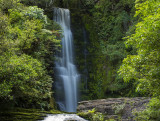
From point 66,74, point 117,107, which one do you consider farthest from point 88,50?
point 117,107

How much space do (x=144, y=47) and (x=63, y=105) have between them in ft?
40.7

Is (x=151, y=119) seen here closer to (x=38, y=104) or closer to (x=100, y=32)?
(x=38, y=104)

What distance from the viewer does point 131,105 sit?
1085 cm

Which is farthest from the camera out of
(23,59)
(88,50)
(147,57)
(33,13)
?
(88,50)

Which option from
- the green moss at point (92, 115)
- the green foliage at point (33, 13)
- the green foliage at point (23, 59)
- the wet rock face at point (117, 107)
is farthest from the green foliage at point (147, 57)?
the green foliage at point (33, 13)

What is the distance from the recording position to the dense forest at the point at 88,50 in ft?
23.9

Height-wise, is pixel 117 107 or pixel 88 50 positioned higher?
pixel 88 50

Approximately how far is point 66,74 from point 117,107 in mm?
9669

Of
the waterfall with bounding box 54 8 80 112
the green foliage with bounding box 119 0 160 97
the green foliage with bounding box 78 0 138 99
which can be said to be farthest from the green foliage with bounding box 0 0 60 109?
the green foliage with bounding box 78 0 138 99

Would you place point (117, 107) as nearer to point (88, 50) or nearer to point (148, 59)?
point (148, 59)

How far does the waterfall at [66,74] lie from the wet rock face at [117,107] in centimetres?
600

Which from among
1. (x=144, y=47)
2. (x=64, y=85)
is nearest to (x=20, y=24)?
(x=64, y=85)

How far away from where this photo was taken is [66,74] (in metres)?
19.8

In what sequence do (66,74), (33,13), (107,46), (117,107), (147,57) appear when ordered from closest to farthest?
(147,57) < (117,107) < (33,13) < (66,74) < (107,46)
